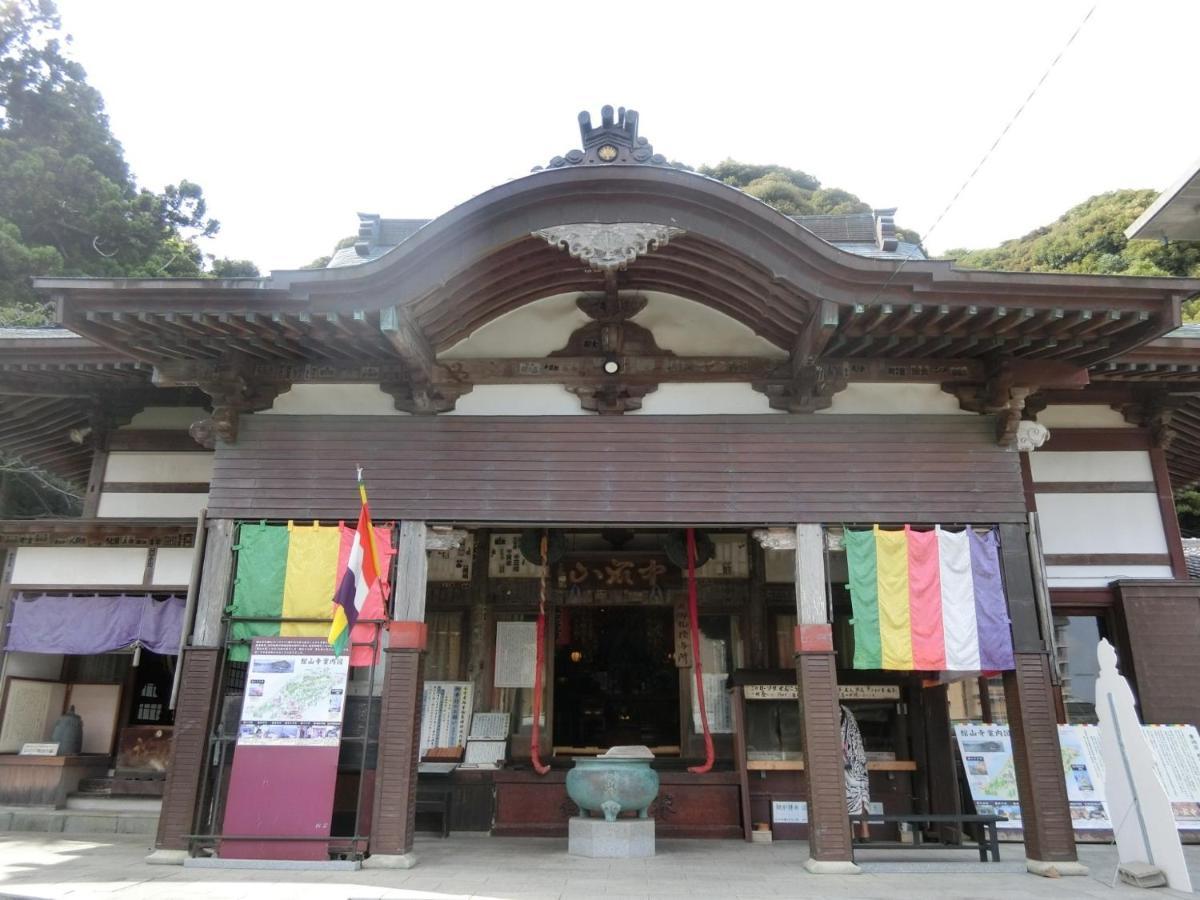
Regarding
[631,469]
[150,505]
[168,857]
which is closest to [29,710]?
[150,505]

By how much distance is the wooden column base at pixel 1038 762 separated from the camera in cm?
691

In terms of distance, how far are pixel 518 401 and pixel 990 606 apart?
4.91 metres

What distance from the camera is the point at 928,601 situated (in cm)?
745

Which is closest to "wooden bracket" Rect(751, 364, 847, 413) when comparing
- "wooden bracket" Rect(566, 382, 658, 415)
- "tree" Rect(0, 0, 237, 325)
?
"wooden bracket" Rect(566, 382, 658, 415)

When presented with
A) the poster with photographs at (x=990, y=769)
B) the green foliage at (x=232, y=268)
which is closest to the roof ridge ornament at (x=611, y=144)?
the poster with photographs at (x=990, y=769)

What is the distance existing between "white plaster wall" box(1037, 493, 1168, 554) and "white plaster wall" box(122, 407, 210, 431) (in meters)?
10.3

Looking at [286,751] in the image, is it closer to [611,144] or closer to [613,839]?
[613,839]

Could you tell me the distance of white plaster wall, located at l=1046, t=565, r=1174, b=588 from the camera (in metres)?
9.17

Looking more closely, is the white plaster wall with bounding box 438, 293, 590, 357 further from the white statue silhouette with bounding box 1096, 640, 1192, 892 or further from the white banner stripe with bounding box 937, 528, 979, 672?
the white statue silhouette with bounding box 1096, 640, 1192, 892

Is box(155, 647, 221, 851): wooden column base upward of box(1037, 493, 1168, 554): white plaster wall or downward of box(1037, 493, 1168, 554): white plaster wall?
downward

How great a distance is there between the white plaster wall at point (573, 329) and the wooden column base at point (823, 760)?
322 centimetres

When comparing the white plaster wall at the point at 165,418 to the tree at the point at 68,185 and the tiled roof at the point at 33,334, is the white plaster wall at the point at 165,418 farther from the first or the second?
the tree at the point at 68,185

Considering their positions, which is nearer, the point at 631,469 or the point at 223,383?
the point at 631,469

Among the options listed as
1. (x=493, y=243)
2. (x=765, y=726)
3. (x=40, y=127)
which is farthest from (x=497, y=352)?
(x=40, y=127)
